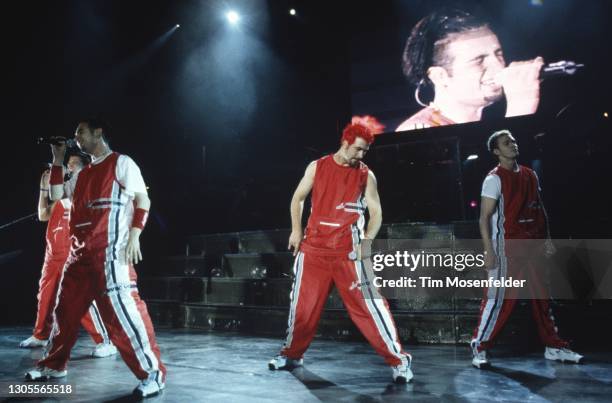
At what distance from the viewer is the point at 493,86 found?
32.3 feet

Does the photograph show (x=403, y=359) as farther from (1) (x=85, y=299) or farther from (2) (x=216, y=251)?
(2) (x=216, y=251)

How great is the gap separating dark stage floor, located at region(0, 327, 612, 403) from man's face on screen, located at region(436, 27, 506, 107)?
6499mm

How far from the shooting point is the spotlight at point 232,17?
36.4ft

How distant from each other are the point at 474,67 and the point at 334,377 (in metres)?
8.31

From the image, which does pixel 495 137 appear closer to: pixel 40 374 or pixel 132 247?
pixel 132 247

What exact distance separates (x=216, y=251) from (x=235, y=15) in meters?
5.97

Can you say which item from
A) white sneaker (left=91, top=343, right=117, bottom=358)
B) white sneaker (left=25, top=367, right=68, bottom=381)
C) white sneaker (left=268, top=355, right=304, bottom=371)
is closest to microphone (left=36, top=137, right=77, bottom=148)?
white sneaker (left=25, top=367, right=68, bottom=381)

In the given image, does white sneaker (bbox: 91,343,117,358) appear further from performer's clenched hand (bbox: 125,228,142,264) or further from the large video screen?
the large video screen

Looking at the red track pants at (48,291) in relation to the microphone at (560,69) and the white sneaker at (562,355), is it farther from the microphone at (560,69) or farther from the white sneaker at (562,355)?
the microphone at (560,69)

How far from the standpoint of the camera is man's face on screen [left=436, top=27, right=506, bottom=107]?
984 cm

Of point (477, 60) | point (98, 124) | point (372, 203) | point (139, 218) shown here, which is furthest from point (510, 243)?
point (477, 60)

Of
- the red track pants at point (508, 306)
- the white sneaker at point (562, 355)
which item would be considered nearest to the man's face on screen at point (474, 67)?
the red track pants at point (508, 306)

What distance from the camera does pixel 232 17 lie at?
11.2 metres

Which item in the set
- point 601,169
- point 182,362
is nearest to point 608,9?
point 601,169
